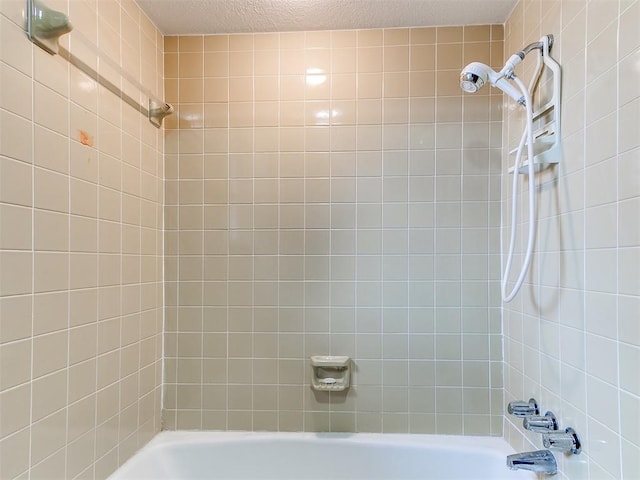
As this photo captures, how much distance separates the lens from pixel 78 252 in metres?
1.24

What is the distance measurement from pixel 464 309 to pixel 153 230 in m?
1.41

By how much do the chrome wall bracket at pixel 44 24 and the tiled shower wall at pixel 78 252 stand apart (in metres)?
0.02

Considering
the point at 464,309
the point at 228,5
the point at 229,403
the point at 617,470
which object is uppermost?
the point at 228,5

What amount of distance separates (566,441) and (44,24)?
1839 millimetres

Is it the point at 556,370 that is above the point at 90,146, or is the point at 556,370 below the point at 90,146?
below

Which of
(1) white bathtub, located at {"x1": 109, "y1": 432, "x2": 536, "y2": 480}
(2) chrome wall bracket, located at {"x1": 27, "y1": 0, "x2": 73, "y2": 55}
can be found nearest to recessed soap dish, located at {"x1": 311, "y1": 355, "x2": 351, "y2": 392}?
(1) white bathtub, located at {"x1": 109, "y1": 432, "x2": 536, "y2": 480}

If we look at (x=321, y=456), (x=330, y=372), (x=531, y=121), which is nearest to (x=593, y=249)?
(x=531, y=121)

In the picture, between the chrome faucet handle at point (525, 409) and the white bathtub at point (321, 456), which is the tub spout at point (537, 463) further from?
the white bathtub at point (321, 456)

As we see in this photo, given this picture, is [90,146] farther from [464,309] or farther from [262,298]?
[464,309]

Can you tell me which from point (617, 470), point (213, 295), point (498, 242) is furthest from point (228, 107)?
point (617, 470)

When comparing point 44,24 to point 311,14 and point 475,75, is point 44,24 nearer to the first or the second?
point 311,14

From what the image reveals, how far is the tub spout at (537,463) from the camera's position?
4.04 feet

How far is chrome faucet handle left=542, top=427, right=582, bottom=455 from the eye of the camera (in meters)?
1.13

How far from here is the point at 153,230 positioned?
175cm
